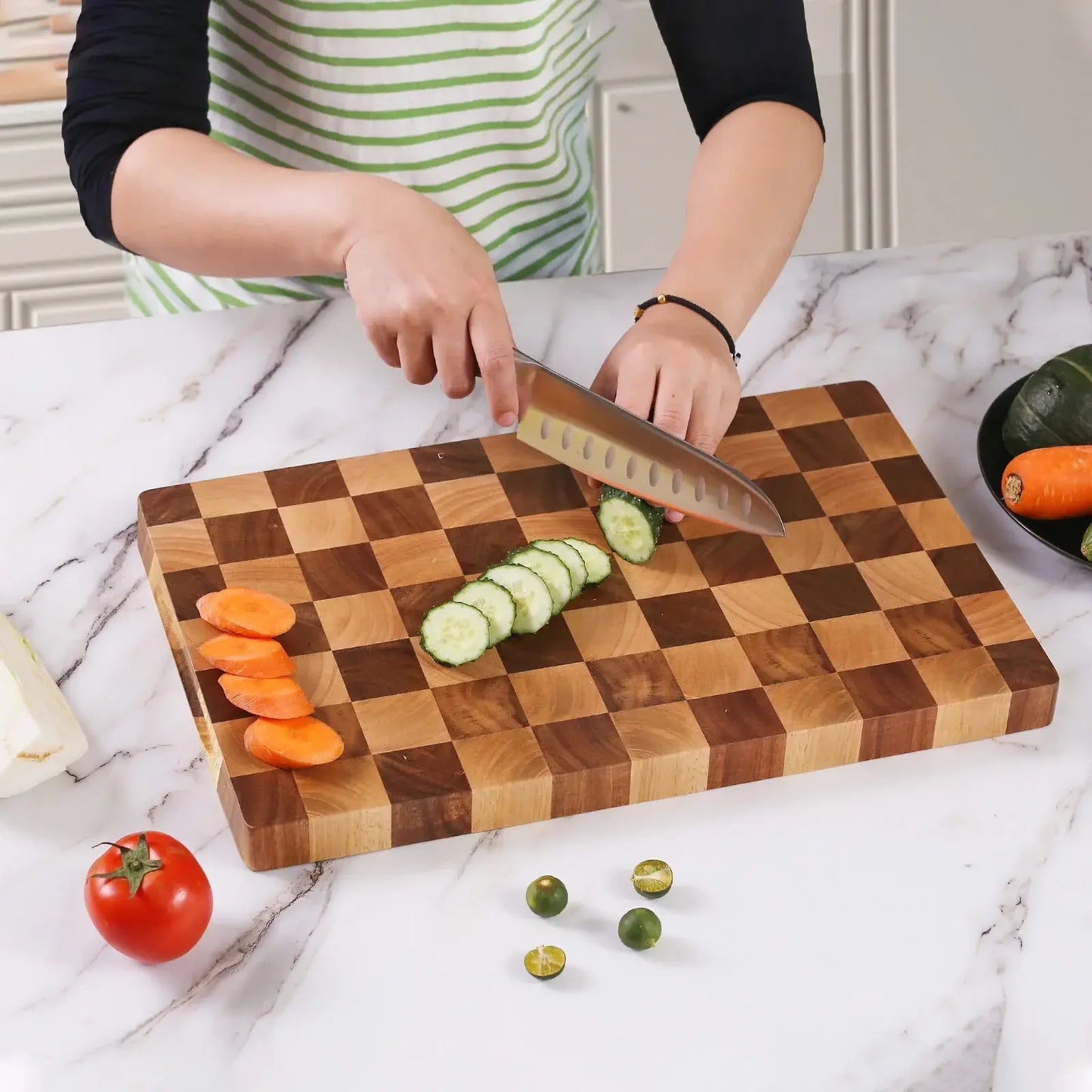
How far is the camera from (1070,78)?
3738 mm

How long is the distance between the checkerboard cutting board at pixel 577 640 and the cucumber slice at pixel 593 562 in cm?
1

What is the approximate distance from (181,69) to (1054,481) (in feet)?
3.35

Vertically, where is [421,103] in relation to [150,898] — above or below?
above

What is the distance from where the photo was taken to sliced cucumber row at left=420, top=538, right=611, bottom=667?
134 cm

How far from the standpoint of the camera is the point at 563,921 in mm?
1212

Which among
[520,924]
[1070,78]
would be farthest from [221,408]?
[1070,78]

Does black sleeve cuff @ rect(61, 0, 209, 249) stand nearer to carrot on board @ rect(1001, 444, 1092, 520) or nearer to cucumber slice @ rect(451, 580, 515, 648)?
cucumber slice @ rect(451, 580, 515, 648)

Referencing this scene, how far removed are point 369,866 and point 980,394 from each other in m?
0.96

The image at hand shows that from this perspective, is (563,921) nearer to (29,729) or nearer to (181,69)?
(29,729)

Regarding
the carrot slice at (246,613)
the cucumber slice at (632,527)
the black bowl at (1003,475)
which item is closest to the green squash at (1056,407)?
the black bowl at (1003,475)

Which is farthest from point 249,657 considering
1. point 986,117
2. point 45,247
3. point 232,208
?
point 986,117

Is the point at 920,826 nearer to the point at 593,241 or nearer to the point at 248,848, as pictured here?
the point at 248,848

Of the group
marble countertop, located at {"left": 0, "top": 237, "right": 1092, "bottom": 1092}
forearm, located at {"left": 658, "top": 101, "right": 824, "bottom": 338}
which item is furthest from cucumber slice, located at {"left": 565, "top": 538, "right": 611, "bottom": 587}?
forearm, located at {"left": 658, "top": 101, "right": 824, "bottom": 338}

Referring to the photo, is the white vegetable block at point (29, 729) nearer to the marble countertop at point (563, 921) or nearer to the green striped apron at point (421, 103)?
the marble countertop at point (563, 921)
